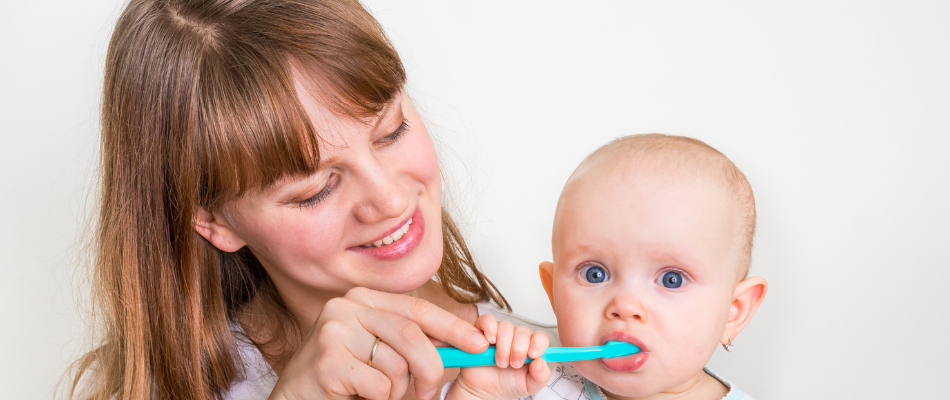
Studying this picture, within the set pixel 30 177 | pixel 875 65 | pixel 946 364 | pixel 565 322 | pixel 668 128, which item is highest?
pixel 875 65

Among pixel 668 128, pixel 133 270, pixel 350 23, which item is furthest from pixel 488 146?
pixel 133 270

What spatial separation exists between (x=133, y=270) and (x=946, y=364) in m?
1.94

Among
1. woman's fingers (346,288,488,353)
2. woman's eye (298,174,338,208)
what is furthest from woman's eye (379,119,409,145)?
woman's fingers (346,288,488,353)

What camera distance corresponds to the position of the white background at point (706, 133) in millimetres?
1828

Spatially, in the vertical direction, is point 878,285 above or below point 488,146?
below

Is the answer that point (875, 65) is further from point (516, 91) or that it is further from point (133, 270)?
point (133, 270)

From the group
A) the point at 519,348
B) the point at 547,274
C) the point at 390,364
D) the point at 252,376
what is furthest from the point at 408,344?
the point at 252,376

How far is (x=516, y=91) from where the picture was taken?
204 centimetres

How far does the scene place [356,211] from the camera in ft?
3.89

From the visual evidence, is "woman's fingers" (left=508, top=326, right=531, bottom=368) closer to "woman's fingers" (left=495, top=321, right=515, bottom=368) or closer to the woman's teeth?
"woman's fingers" (left=495, top=321, right=515, bottom=368)

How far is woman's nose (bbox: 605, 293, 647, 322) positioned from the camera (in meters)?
1.06

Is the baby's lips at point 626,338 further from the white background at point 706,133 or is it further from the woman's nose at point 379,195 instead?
the white background at point 706,133

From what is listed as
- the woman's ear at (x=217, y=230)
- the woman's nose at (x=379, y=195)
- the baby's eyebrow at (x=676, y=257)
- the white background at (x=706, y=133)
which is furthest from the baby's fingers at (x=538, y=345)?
the white background at (x=706, y=133)

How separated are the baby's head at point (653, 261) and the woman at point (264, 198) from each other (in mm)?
227
